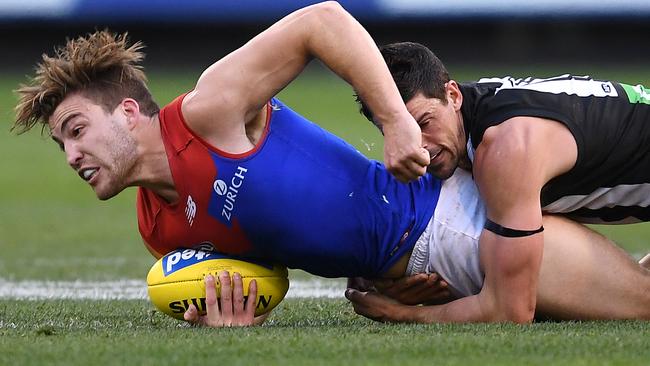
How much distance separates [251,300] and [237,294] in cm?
7

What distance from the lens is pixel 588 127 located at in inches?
216

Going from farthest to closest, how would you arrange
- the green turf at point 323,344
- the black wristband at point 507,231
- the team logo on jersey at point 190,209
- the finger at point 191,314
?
the finger at point 191,314 → the team logo on jersey at point 190,209 → the black wristband at point 507,231 → the green turf at point 323,344

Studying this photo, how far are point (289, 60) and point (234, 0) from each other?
19.2 metres

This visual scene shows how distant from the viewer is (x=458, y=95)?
5.55m

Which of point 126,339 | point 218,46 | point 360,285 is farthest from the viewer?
point 218,46

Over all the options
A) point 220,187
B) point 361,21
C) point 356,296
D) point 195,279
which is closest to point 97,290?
point 195,279

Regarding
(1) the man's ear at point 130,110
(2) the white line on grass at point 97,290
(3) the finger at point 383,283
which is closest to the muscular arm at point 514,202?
(3) the finger at point 383,283

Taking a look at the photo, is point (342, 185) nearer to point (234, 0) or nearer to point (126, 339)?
point (126, 339)

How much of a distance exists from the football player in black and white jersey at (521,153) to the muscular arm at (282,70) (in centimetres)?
29

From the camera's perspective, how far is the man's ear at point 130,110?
5461mm

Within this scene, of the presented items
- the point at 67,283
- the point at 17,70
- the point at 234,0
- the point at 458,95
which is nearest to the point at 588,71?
the point at 234,0

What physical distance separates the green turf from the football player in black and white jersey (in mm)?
218

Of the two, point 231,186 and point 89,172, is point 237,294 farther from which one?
point 89,172

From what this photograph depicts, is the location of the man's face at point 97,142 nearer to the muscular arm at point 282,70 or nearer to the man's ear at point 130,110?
the man's ear at point 130,110
